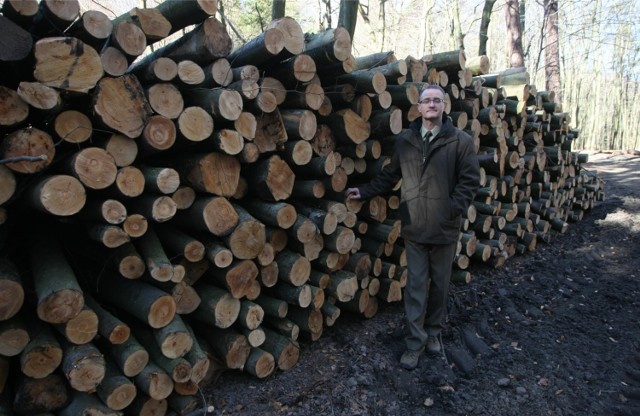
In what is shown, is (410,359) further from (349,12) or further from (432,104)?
(349,12)

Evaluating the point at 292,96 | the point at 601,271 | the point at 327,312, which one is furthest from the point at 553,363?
the point at 292,96

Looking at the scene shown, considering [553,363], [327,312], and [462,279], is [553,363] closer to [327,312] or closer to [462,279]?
[462,279]

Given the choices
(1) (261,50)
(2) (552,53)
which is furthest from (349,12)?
(2) (552,53)

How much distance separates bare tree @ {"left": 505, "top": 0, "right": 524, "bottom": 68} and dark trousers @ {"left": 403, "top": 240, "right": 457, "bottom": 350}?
930cm

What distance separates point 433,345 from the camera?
3637 mm

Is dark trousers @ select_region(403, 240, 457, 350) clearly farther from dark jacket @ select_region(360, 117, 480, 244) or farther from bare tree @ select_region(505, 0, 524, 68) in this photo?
bare tree @ select_region(505, 0, 524, 68)

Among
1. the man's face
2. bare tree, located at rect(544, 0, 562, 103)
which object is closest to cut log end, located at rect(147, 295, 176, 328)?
the man's face

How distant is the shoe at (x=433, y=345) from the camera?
361cm

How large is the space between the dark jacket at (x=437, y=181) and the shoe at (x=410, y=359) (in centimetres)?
90

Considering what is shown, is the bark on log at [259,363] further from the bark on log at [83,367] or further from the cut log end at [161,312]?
the bark on log at [83,367]

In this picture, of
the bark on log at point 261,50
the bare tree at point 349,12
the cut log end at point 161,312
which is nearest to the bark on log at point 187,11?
the bark on log at point 261,50

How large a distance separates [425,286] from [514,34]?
10.0m

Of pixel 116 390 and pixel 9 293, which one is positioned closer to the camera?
pixel 9 293

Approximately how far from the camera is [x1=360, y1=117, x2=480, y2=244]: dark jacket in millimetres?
3428
